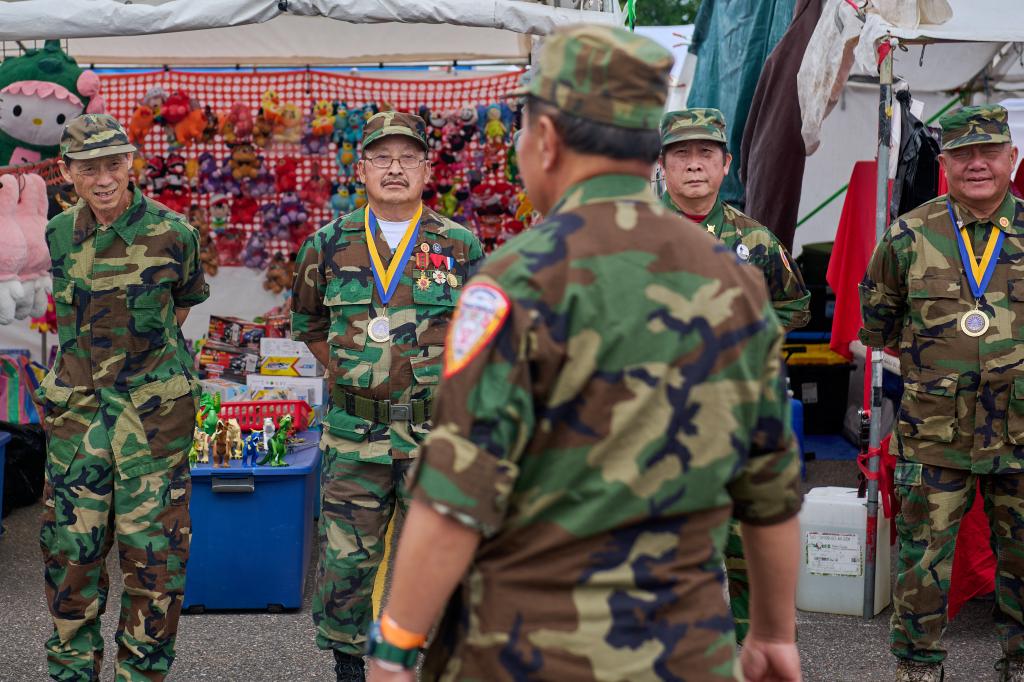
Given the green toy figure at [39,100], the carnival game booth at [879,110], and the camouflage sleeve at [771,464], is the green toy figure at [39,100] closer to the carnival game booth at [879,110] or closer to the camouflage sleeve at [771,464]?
the carnival game booth at [879,110]

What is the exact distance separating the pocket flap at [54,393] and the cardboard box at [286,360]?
6.98 feet

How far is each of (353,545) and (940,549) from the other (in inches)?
83.9

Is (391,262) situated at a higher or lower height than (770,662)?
higher

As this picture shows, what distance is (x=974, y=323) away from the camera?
420cm

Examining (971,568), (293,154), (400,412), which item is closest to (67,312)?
(400,412)

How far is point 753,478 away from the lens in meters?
1.90

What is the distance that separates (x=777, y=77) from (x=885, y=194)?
57.1 inches

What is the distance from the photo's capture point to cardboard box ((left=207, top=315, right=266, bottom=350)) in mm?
6680

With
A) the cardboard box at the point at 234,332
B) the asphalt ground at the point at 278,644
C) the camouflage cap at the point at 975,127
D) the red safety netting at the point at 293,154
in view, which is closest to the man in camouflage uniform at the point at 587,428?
the camouflage cap at the point at 975,127

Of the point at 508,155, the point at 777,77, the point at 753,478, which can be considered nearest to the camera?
Answer: the point at 753,478

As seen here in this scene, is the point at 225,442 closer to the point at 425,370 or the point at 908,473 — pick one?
the point at 425,370

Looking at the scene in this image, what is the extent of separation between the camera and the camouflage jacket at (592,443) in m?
1.66

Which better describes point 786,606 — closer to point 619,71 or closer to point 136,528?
point 619,71

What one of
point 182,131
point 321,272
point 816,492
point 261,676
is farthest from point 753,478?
point 182,131
